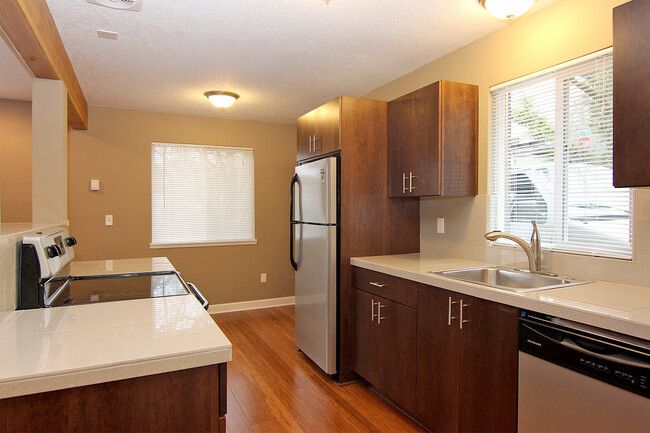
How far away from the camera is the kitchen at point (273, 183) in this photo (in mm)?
2074

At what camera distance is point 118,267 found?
248 cm

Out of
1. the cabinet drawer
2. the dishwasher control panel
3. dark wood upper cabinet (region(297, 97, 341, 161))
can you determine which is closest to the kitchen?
the dishwasher control panel

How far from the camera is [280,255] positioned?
5.31m

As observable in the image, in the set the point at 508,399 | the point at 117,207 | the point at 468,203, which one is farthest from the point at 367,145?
the point at 117,207

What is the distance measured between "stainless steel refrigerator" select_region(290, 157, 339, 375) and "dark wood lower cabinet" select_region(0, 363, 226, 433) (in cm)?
188

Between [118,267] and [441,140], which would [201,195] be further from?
[441,140]

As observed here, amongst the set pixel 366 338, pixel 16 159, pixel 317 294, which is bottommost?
pixel 366 338

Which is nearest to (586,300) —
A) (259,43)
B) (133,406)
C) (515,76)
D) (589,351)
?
(589,351)

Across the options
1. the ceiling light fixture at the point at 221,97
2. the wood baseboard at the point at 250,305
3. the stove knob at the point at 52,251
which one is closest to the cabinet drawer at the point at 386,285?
the stove knob at the point at 52,251

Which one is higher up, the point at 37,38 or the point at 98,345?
the point at 37,38

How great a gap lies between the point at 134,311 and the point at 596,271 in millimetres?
2154

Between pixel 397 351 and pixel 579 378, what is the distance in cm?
115

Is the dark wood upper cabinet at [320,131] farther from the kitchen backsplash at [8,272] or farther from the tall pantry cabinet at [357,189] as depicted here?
the kitchen backsplash at [8,272]

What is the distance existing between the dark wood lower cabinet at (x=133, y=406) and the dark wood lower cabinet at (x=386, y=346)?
4.88 ft
